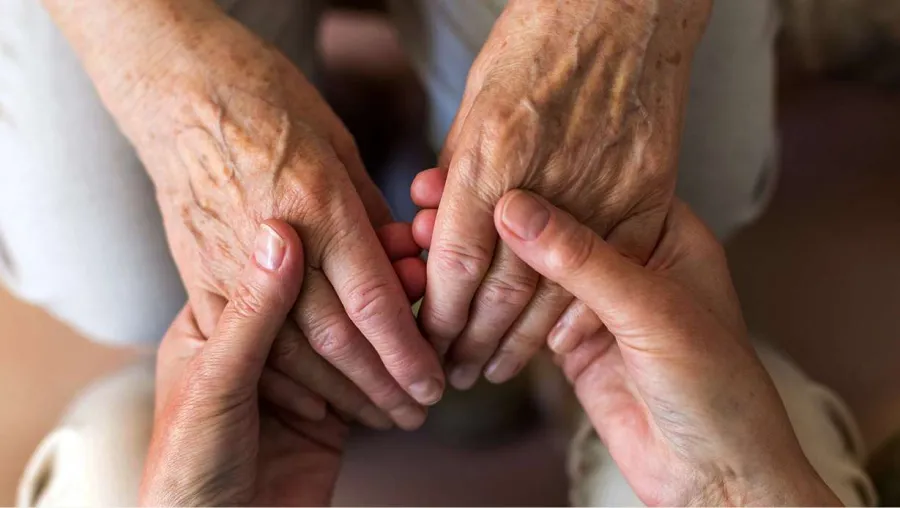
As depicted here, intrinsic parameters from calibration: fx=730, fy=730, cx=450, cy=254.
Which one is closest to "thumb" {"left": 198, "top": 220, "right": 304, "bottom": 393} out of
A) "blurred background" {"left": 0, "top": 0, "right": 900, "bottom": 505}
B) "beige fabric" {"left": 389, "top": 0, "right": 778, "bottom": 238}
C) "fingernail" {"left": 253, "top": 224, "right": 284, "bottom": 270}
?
"fingernail" {"left": 253, "top": 224, "right": 284, "bottom": 270}

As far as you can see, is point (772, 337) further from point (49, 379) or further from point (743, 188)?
point (49, 379)

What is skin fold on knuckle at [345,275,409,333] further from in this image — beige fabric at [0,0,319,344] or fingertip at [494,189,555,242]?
beige fabric at [0,0,319,344]

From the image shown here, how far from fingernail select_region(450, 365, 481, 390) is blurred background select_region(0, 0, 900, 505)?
0.37 m

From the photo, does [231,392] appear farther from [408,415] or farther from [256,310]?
[408,415]

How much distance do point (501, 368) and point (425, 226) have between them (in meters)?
0.19

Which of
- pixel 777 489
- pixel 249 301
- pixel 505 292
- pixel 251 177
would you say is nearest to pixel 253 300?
pixel 249 301

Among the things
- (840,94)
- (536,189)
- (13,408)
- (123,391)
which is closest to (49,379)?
(13,408)

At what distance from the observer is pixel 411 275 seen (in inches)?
26.9

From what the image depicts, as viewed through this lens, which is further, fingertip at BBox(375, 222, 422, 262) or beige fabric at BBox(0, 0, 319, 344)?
beige fabric at BBox(0, 0, 319, 344)

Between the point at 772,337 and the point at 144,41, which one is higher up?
the point at 144,41

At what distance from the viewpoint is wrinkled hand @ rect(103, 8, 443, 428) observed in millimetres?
647

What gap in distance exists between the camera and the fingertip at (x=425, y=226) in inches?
26.7

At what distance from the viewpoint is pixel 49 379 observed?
1.23 meters

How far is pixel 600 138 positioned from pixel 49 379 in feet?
3.43
